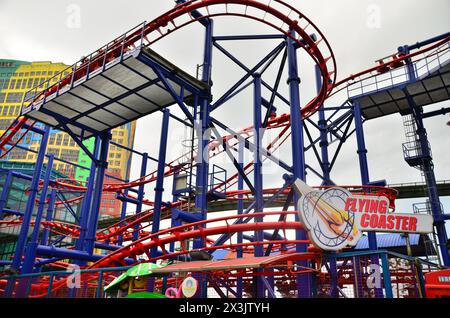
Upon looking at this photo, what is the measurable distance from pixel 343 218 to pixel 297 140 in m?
4.87

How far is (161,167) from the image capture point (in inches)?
600

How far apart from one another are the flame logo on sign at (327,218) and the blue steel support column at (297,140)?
79.6 inches

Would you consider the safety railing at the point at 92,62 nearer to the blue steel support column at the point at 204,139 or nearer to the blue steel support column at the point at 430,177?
the blue steel support column at the point at 204,139

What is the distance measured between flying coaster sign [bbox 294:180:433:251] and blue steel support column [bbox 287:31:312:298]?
2.04 m

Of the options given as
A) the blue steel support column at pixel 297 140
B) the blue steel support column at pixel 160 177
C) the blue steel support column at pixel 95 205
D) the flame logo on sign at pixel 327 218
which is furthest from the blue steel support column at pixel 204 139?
the blue steel support column at pixel 95 205

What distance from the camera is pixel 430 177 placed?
2150 centimetres

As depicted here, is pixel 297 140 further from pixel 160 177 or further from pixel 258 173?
pixel 160 177

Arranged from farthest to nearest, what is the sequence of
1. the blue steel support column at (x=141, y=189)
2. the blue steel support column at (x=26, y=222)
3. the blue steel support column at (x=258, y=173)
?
the blue steel support column at (x=141, y=189), the blue steel support column at (x=26, y=222), the blue steel support column at (x=258, y=173)

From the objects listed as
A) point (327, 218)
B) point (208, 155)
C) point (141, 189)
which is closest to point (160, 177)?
point (208, 155)

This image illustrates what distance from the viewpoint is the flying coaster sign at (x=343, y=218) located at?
7402 mm

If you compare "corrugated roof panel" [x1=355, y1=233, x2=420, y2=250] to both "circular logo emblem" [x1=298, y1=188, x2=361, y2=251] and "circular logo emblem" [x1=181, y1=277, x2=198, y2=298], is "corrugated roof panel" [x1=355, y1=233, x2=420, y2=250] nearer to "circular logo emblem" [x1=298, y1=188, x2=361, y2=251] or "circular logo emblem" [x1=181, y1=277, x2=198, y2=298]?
"circular logo emblem" [x1=298, y1=188, x2=361, y2=251]
